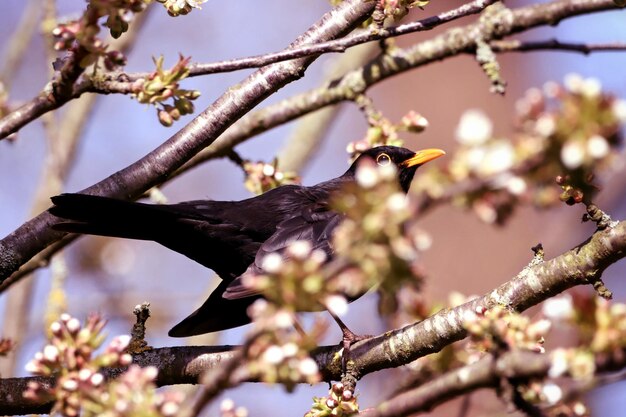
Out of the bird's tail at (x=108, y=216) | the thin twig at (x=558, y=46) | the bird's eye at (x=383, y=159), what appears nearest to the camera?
the bird's tail at (x=108, y=216)

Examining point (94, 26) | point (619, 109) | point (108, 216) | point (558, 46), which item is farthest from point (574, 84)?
point (558, 46)

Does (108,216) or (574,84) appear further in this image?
(108,216)

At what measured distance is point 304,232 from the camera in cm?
358

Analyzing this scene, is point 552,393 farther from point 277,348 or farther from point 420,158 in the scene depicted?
point 420,158

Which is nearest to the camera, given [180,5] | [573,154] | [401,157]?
[573,154]

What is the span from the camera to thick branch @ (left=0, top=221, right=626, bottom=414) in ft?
7.87

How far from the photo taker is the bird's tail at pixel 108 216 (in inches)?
110

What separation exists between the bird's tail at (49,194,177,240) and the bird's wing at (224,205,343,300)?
407mm

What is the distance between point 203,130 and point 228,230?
88 centimetres

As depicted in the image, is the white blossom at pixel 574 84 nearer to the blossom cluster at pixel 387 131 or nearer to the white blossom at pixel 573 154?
the white blossom at pixel 573 154

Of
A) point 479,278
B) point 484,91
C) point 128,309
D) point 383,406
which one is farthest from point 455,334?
point 484,91

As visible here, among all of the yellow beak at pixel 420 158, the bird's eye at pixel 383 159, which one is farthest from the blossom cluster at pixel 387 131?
the yellow beak at pixel 420 158

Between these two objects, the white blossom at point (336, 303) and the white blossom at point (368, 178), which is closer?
the white blossom at point (368, 178)

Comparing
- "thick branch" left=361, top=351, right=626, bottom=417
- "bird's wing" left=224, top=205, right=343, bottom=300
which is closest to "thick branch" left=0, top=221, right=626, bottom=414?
"bird's wing" left=224, top=205, right=343, bottom=300
